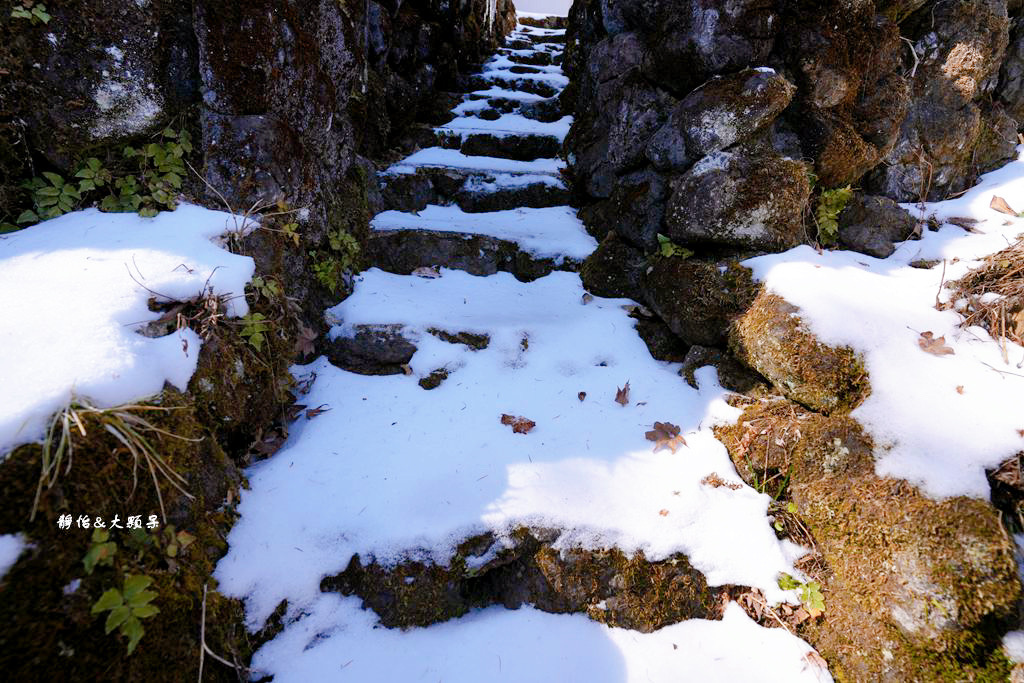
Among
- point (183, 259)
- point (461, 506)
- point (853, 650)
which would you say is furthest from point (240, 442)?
point (853, 650)

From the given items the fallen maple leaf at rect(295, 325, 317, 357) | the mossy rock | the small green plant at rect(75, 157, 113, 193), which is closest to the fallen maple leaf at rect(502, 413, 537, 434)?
the fallen maple leaf at rect(295, 325, 317, 357)

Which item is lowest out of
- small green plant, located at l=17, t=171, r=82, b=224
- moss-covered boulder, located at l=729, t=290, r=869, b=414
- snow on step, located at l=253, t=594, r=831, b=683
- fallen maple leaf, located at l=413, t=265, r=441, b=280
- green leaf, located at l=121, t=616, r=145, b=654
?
snow on step, located at l=253, t=594, r=831, b=683

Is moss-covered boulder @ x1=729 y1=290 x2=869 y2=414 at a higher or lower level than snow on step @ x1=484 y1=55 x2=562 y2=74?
lower

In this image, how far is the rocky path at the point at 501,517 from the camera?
226 cm

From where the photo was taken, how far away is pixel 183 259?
2.59m

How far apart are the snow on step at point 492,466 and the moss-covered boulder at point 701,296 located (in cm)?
35

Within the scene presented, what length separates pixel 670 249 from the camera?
400cm

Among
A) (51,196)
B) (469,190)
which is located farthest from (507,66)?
(51,196)

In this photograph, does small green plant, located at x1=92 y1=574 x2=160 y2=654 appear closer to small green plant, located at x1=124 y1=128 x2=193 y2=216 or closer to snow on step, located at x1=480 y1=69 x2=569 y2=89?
small green plant, located at x1=124 y1=128 x2=193 y2=216

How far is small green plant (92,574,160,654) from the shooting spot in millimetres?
1555

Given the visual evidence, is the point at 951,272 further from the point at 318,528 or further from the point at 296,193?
the point at 296,193

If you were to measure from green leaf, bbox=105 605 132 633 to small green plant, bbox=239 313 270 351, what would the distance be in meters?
1.51

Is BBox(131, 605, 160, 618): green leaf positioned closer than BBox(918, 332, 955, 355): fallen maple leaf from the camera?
Yes

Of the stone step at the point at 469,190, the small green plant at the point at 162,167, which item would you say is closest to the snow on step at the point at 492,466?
the small green plant at the point at 162,167
